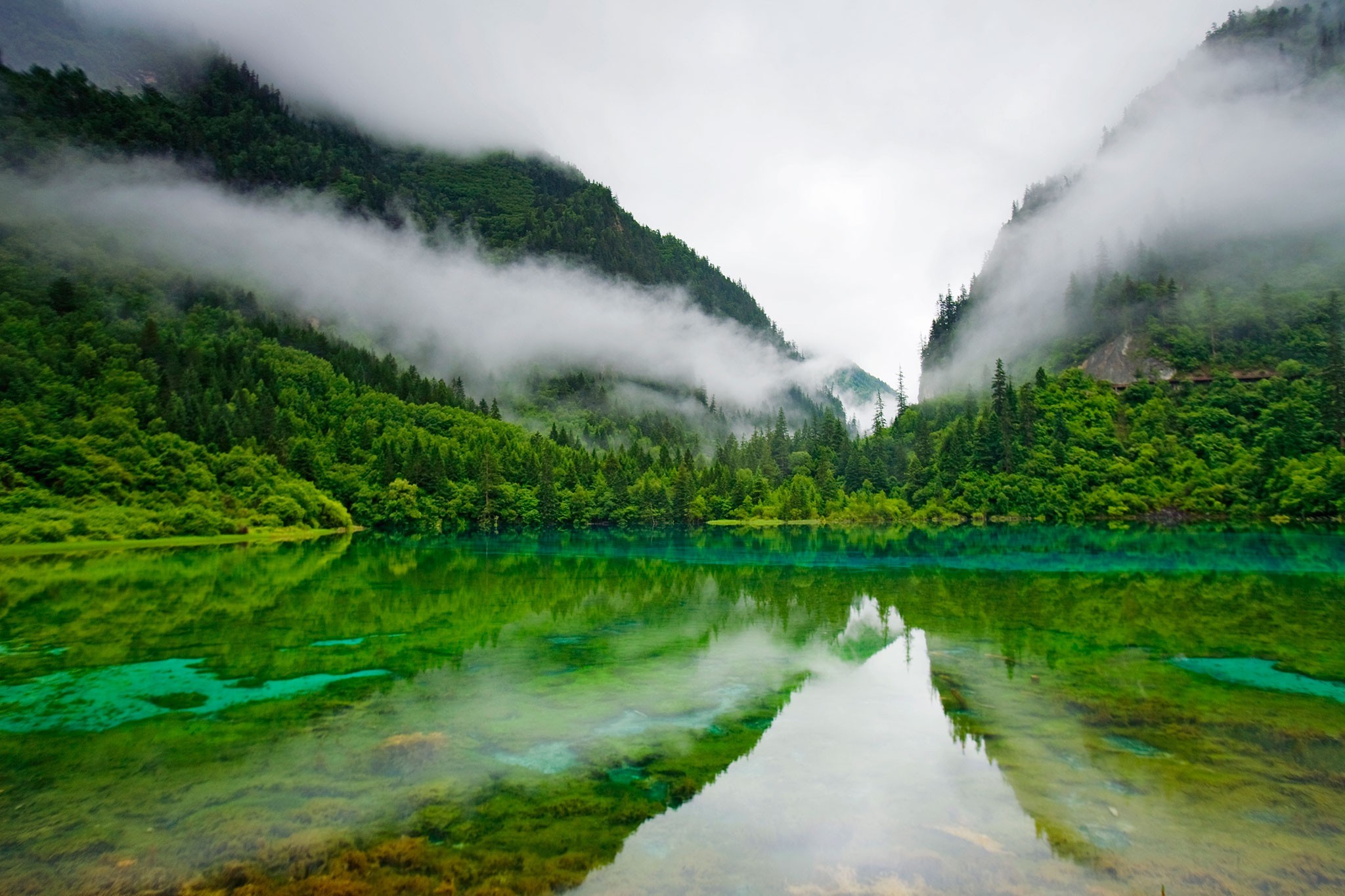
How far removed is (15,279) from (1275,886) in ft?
502

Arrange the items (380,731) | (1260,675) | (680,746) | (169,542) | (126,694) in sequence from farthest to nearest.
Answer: (169,542)
(1260,675)
(126,694)
(380,731)
(680,746)

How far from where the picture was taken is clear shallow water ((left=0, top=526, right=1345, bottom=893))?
1034cm

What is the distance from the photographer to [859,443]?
177 metres

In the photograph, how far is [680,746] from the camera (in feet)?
51.7

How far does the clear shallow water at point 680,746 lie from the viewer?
1034cm

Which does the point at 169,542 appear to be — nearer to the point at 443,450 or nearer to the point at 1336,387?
the point at 443,450

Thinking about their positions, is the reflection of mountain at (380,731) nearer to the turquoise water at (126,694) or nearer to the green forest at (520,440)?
the turquoise water at (126,694)

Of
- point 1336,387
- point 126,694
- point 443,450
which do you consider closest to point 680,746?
point 126,694

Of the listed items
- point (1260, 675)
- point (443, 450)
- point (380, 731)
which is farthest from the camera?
point (443, 450)

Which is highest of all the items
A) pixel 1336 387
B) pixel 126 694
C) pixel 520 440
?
pixel 1336 387

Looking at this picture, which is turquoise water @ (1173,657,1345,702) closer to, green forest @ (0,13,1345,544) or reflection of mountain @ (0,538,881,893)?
reflection of mountain @ (0,538,881,893)

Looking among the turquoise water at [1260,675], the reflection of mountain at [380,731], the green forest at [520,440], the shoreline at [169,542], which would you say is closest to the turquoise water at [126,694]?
the reflection of mountain at [380,731]

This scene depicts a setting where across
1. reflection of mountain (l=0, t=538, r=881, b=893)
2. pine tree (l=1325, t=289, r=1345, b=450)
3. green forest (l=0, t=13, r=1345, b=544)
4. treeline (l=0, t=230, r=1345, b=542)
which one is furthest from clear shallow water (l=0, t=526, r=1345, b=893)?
pine tree (l=1325, t=289, r=1345, b=450)

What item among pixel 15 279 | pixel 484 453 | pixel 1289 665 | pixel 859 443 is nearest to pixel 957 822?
pixel 1289 665
